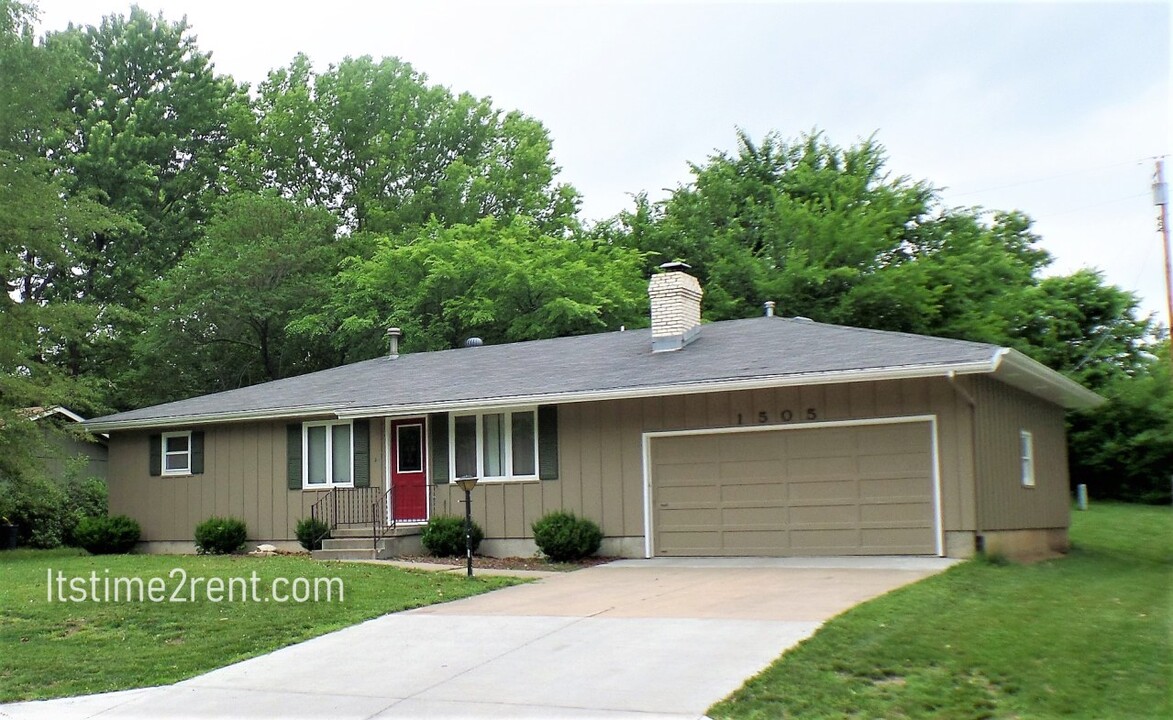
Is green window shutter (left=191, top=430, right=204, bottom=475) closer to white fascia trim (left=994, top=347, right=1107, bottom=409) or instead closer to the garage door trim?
the garage door trim

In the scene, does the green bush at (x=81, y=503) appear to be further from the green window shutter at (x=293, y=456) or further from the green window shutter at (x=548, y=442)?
the green window shutter at (x=548, y=442)

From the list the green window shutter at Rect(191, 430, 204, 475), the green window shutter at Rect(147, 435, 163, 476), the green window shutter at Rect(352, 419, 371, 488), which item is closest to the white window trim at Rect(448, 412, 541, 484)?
the green window shutter at Rect(352, 419, 371, 488)

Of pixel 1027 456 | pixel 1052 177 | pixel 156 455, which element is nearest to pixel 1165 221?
pixel 1052 177

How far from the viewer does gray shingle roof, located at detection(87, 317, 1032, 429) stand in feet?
48.1

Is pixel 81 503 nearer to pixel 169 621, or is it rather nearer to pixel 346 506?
pixel 346 506

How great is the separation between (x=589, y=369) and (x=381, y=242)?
17508mm

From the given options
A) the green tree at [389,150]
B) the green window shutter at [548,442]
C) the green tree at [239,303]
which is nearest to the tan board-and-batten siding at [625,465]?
the green window shutter at [548,442]

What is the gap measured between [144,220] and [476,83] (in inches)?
547

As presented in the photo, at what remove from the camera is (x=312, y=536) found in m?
18.4

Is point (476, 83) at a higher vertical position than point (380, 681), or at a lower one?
higher

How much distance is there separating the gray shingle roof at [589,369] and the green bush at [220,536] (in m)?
1.92

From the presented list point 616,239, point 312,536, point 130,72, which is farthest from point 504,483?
point 130,72

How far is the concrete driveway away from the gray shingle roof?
330cm

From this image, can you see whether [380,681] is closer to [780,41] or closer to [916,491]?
[916,491]
